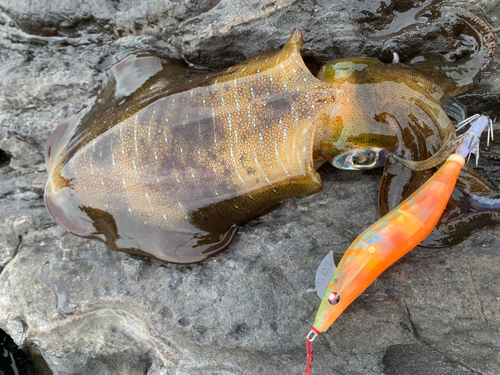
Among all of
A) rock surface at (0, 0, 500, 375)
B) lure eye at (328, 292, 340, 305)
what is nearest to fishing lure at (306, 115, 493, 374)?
lure eye at (328, 292, 340, 305)

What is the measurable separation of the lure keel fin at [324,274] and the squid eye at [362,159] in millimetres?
829

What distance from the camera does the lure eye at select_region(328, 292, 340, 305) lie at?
89.0 inches

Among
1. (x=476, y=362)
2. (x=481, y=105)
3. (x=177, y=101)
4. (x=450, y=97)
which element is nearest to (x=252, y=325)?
(x=476, y=362)

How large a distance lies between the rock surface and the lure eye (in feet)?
1.70

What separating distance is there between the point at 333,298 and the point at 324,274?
18.4 inches

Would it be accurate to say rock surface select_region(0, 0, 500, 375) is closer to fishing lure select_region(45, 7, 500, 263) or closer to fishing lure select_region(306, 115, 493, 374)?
fishing lure select_region(45, 7, 500, 263)

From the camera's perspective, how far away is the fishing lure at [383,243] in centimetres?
230

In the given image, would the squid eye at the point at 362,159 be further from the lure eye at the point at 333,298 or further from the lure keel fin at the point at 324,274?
the lure eye at the point at 333,298

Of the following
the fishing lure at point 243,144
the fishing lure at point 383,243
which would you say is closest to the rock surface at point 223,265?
the fishing lure at point 243,144

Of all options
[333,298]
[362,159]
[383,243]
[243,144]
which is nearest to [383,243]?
[383,243]

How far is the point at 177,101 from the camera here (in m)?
3.04

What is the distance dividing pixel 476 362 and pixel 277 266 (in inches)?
65.7

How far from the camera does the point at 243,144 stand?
9.45 ft

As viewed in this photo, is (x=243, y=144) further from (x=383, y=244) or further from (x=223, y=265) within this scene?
(x=383, y=244)
